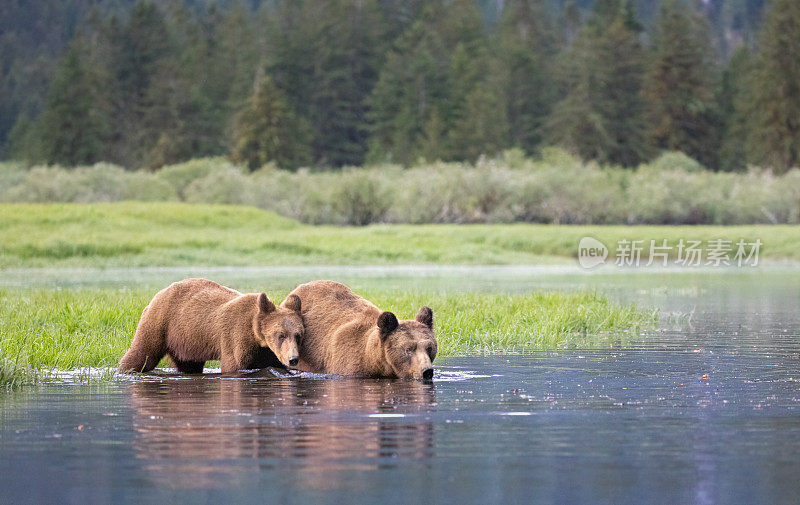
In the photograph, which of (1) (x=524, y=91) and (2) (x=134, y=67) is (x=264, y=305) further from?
(2) (x=134, y=67)

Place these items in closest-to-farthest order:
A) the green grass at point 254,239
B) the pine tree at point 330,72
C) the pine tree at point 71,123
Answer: the green grass at point 254,239 < the pine tree at point 71,123 < the pine tree at point 330,72

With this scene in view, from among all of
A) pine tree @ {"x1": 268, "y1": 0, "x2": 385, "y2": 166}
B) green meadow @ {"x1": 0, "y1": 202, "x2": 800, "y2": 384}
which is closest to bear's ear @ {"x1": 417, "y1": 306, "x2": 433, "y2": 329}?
green meadow @ {"x1": 0, "y1": 202, "x2": 800, "y2": 384}

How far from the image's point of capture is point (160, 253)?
4353 cm

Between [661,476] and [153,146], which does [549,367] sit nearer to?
[661,476]

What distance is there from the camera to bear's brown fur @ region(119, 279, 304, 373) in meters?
13.2

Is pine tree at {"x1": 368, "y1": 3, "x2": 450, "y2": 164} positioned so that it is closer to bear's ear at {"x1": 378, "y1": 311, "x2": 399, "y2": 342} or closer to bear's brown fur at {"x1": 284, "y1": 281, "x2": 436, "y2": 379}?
bear's brown fur at {"x1": 284, "y1": 281, "x2": 436, "y2": 379}

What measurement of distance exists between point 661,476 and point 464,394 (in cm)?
430

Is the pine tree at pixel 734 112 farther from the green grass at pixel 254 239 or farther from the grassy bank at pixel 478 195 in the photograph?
the green grass at pixel 254 239

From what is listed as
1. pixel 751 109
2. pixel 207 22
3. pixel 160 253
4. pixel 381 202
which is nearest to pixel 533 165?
pixel 381 202

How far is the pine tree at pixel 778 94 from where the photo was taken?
87188 mm

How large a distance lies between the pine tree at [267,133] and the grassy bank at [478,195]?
786 inches

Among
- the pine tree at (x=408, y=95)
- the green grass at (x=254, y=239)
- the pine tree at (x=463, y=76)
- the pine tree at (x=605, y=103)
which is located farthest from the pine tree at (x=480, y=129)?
the green grass at (x=254, y=239)

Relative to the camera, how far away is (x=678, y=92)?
91.6 meters
